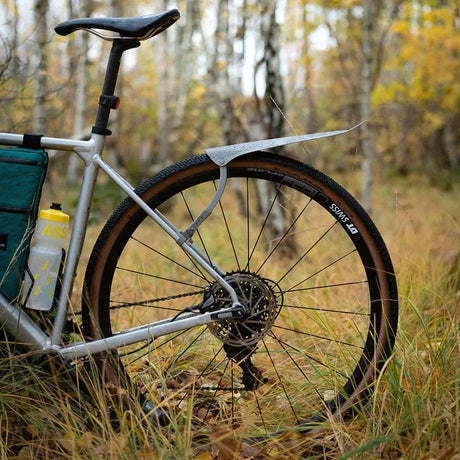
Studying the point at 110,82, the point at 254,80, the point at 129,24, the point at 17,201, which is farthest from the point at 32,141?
the point at 254,80

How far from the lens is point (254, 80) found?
481 cm

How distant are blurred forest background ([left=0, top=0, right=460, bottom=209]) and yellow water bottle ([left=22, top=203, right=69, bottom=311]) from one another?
3.22 ft

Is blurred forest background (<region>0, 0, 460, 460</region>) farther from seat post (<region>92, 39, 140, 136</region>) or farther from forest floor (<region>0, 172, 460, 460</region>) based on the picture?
seat post (<region>92, 39, 140, 136</region>)

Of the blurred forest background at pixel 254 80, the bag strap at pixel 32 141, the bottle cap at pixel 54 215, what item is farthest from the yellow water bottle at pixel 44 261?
the blurred forest background at pixel 254 80

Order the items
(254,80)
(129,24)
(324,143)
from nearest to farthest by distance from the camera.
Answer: (129,24), (254,80), (324,143)

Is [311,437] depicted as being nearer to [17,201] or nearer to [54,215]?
[54,215]

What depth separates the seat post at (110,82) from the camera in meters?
1.80

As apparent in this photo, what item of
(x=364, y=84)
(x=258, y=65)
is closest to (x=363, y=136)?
(x=364, y=84)

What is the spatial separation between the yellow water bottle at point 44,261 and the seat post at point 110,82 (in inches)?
12.9

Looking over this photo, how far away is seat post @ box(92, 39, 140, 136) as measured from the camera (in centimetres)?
180

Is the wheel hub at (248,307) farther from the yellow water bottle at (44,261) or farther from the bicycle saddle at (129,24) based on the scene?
the bicycle saddle at (129,24)

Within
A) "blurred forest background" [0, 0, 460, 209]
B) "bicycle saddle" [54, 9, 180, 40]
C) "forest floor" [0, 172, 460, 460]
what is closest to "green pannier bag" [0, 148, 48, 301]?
"forest floor" [0, 172, 460, 460]

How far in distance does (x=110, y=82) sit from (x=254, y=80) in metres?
3.18

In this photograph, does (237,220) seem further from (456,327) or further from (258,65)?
(456,327)
